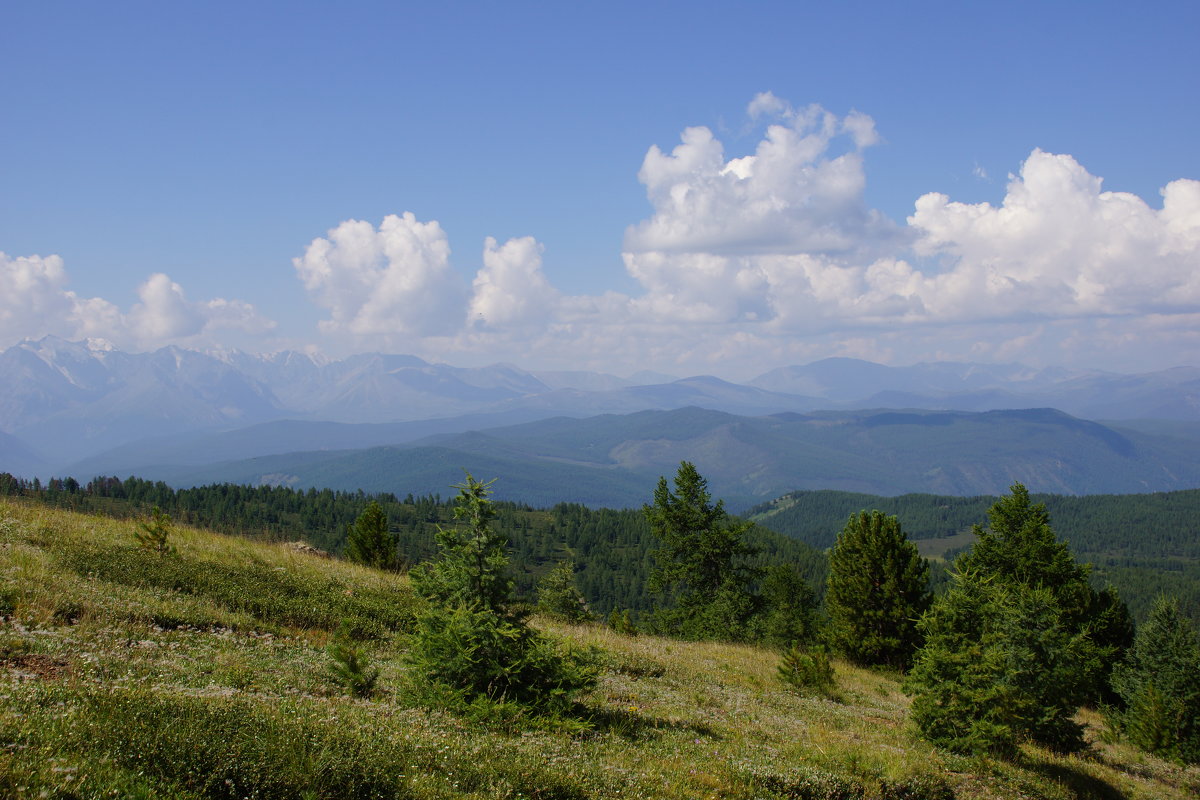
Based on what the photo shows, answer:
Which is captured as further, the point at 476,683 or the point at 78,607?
the point at 78,607

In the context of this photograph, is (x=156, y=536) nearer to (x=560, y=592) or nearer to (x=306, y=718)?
(x=306, y=718)

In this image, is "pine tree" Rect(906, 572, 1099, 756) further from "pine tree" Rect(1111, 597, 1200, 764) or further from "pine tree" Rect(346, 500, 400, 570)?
"pine tree" Rect(346, 500, 400, 570)

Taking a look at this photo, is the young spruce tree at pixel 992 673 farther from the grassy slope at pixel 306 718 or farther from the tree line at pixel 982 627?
the grassy slope at pixel 306 718

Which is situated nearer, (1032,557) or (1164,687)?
(1164,687)

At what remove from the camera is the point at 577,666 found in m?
10.6

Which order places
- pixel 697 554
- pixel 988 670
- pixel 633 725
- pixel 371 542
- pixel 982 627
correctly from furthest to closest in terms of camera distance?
pixel 697 554 → pixel 371 542 → pixel 982 627 → pixel 988 670 → pixel 633 725

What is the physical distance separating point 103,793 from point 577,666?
6924 millimetres

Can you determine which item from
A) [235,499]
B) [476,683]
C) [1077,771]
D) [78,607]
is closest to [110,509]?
[78,607]

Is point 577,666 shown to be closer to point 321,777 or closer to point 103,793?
point 321,777

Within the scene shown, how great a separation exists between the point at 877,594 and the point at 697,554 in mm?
11449

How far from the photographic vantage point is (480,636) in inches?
375

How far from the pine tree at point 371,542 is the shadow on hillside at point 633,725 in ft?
59.0

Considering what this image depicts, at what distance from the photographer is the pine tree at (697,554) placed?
38594 millimetres

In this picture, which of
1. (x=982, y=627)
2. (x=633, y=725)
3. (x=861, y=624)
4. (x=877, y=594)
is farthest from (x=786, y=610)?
(x=633, y=725)
